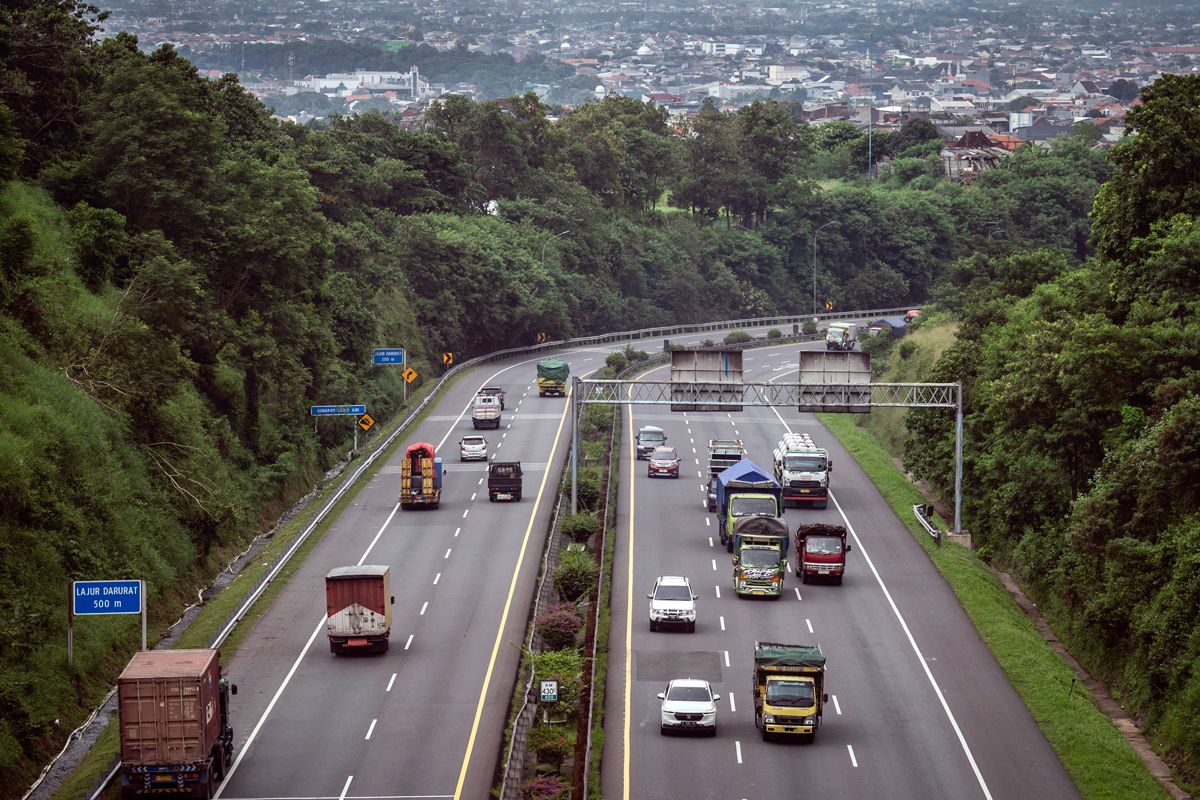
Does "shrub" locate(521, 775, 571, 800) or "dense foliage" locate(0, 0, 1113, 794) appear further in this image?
"dense foliage" locate(0, 0, 1113, 794)

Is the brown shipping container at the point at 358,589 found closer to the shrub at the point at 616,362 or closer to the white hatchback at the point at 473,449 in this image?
the white hatchback at the point at 473,449

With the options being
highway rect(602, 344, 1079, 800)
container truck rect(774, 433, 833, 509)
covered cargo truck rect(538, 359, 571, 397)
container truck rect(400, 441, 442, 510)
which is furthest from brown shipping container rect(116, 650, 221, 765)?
covered cargo truck rect(538, 359, 571, 397)

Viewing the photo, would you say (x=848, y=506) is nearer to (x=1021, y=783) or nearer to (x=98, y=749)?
(x=1021, y=783)

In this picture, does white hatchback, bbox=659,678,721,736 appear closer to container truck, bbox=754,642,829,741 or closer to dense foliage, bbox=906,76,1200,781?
container truck, bbox=754,642,829,741

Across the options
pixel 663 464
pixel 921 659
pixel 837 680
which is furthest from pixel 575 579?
pixel 663 464

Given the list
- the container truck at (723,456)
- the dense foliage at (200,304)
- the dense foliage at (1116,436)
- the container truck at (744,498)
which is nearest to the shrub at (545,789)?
the dense foliage at (200,304)
